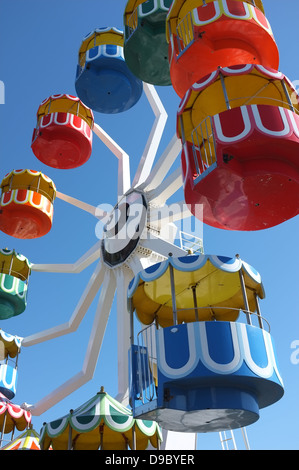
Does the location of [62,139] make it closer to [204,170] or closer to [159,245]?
[159,245]

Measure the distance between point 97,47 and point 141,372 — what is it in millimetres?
7556

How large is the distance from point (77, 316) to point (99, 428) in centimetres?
944

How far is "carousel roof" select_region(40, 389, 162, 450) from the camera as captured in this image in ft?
34.8

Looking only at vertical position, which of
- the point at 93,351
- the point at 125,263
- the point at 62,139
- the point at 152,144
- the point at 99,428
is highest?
the point at 152,144

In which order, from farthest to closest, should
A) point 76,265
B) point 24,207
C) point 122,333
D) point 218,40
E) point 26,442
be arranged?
point 76,265, point 122,333, point 24,207, point 26,442, point 218,40

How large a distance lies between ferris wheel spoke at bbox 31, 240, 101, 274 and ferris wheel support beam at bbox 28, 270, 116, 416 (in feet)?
6.26

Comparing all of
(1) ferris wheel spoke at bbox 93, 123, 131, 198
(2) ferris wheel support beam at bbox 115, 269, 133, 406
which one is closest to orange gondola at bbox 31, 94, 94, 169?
(2) ferris wheel support beam at bbox 115, 269, 133, 406

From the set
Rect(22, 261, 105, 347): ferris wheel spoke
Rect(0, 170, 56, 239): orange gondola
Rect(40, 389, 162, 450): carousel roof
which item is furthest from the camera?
Rect(22, 261, 105, 347): ferris wheel spoke

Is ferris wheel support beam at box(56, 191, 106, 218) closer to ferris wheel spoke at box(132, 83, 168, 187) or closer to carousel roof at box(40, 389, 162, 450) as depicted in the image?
ferris wheel spoke at box(132, 83, 168, 187)

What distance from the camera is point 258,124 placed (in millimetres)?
6891

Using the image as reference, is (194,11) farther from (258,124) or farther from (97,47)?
(97,47)

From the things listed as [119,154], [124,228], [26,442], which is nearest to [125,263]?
[124,228]

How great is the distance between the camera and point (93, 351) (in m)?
18.8
